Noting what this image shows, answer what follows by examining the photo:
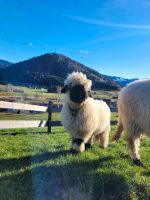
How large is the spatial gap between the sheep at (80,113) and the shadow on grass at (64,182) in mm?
1526

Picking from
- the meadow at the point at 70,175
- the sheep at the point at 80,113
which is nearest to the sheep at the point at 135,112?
the meadow at the point at 70,175

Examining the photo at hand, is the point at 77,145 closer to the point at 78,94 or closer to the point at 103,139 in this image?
the point at 78,94

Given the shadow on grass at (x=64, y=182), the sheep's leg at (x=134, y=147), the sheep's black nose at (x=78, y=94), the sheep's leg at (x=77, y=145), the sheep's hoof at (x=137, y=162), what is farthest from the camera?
the sheep's black nose at (x=78, y=94)

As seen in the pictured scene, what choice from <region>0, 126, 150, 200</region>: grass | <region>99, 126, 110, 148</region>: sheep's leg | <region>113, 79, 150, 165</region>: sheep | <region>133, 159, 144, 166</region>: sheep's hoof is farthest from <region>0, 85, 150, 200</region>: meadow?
<region>99, 126, 110, 148</region>: sheep's leg

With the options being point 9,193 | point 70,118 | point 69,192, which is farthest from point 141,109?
point 9,193

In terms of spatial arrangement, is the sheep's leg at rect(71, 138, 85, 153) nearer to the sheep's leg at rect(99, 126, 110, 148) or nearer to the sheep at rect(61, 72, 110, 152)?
the sheep at rect(61, 72, 110, 152)

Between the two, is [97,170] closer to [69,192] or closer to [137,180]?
[137,180]

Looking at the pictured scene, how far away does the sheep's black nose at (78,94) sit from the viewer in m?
10.3

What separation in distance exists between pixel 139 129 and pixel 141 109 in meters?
0.59

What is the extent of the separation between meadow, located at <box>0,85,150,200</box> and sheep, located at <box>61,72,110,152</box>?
522 millimetres

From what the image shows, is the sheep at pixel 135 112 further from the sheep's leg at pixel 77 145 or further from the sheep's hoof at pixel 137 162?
the sheep's leg at pixel 77 145

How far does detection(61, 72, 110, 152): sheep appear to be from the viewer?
10.1m

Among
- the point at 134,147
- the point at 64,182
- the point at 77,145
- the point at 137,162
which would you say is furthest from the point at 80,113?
the point at 64,182

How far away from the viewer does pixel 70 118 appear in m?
10.2
